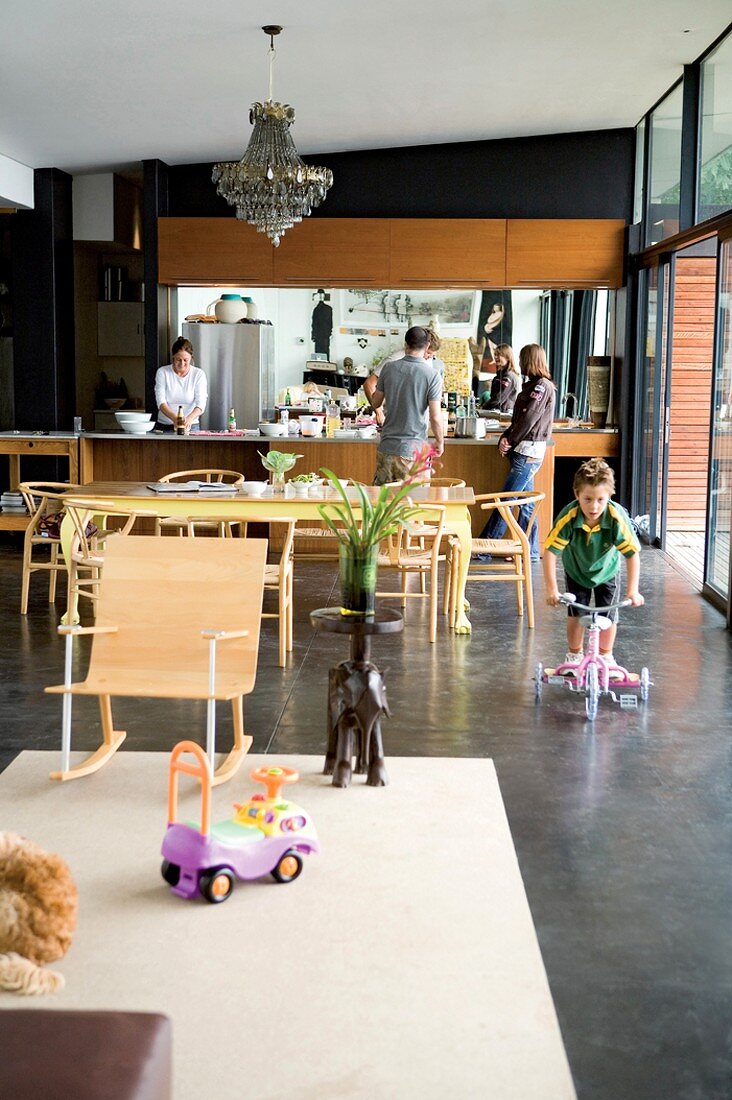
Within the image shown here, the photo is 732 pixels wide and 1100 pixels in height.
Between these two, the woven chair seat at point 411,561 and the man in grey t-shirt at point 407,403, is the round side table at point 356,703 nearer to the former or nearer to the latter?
the woven chair seat at point 411,561

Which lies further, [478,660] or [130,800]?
[478,660]

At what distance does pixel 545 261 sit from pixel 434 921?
8457 millimetres

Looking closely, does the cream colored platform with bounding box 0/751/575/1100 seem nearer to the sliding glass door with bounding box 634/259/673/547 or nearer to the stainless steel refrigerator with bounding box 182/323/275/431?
the sliding glass door with bounding box 634/259/673/547

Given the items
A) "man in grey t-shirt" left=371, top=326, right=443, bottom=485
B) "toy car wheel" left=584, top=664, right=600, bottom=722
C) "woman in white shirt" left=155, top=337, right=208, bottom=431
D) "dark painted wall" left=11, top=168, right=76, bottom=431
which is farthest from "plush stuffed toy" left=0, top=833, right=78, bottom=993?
"dark painted wall" left=11, top=168, right=76, bottom=431

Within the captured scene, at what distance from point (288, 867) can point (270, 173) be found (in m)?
5.17

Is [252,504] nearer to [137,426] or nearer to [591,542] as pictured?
[591,542]

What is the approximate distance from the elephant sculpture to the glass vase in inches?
7.0

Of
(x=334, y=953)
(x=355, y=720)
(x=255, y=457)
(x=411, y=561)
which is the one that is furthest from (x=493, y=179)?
(x=334, y=953)

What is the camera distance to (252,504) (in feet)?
21.6

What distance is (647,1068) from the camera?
2535 millimetres

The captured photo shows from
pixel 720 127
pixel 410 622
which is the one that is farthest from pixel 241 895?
pixel 720 127

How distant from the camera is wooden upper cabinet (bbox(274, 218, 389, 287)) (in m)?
10.8

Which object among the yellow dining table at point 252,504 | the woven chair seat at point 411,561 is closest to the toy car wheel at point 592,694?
the yellow dining table at point 252,504

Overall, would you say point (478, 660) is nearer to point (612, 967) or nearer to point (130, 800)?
point (130, 800)
